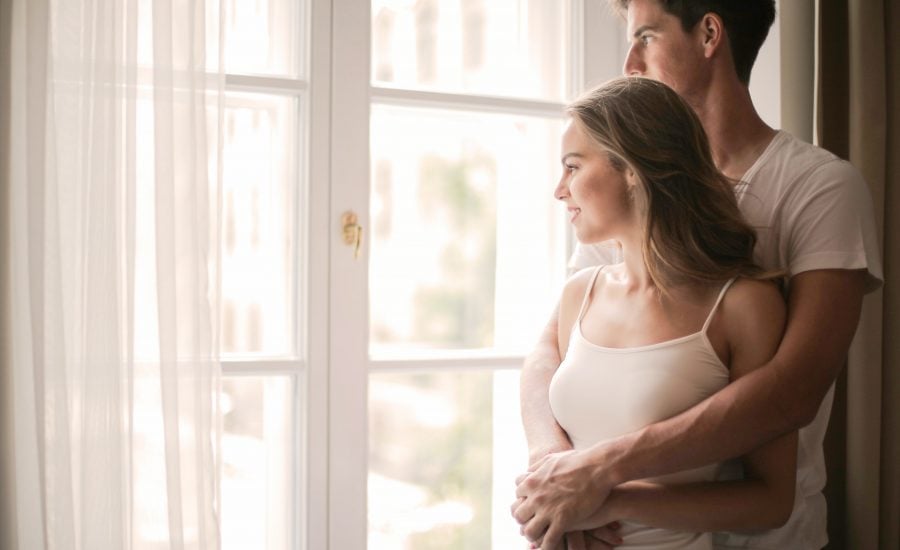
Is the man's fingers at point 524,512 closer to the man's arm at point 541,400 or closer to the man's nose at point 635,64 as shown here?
→ the man's arm at point 541,400

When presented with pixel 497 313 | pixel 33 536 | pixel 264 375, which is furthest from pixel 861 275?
pixel 33 536

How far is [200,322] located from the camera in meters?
1.50

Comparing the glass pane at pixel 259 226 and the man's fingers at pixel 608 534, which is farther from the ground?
the glass pane at pixel 259 226

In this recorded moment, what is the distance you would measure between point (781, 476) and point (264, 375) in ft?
3.48

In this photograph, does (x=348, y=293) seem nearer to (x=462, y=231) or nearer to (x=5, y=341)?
(x=462, y=231)

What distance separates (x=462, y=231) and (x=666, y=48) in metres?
0.72

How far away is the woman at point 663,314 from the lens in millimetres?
1305

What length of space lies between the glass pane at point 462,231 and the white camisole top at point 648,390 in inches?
27.5

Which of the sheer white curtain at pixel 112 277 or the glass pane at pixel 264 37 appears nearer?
the sheer white curtain at pixel 112 277

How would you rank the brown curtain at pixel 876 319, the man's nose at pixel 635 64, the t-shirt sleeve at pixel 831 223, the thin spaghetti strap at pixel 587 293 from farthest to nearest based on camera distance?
the brown curtain at pixel 876 319 → the man's nose at pixel 635 64 → the thin spaghetti strap at pixel 587 293 → the t-shirt sleeve at pixel 831 223

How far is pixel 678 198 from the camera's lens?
136 cm

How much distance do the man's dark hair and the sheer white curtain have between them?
2.88ft

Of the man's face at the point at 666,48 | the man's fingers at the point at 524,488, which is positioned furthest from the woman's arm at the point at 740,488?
the man's face at the point at 666,48

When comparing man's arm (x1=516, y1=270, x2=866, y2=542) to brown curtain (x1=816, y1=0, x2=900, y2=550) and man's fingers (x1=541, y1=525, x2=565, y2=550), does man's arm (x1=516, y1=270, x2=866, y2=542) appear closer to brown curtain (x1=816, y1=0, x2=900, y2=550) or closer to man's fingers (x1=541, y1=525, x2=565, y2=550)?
man's fingers (x1=541, y1=525, x2=565, y2=550)
